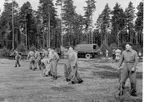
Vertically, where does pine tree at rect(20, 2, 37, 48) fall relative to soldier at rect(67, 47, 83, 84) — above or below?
above

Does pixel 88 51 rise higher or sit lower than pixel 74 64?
higher

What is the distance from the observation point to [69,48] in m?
12.1

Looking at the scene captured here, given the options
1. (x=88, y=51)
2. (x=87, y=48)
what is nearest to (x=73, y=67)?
(x=88, y=51)

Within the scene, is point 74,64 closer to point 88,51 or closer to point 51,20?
point 88,51

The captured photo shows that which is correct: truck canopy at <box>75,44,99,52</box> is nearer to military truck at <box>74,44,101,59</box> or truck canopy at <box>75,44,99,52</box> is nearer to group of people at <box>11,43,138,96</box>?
military truck at <box>74,44,101,59</box>

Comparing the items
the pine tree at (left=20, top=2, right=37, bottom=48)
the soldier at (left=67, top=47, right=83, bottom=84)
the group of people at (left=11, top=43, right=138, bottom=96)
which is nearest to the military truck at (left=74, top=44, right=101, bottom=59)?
the group of people at (left=11, top=43, right=138, bottom=96)

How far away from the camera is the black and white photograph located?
27.3 ft

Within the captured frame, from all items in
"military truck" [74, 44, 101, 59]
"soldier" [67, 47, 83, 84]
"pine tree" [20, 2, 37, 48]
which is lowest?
"soldier" [67, 47, 83, 84]

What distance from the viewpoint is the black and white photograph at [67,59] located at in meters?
8.32

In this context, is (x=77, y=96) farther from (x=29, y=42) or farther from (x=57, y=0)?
(x=29, y=42)

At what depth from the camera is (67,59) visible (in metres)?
12.5

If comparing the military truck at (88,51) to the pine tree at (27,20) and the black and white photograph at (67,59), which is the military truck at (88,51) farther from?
the pine tree at (27,20)

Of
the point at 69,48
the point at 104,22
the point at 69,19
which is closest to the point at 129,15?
the point at 104,22

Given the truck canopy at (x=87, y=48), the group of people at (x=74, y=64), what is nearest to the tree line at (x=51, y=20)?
the truck canopy at (x=87, y=48)
